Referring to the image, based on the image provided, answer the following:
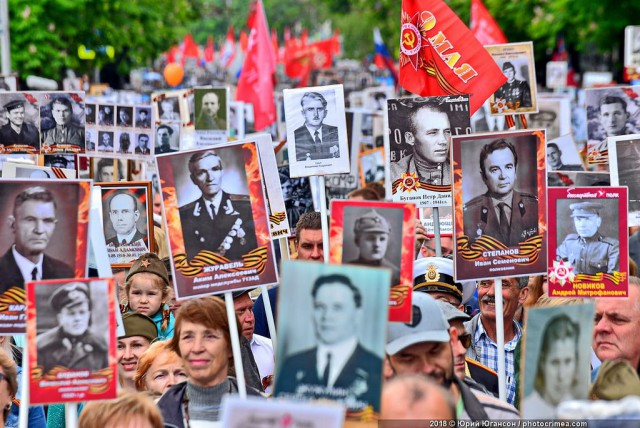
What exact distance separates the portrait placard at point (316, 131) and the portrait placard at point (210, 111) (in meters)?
5.90

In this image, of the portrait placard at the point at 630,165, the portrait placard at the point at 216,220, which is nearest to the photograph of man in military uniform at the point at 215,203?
the portrait placard at the point at 216,220

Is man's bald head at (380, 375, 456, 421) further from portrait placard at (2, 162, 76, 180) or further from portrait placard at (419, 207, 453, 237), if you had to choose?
portrait placard at (419, 207, 453, 237)

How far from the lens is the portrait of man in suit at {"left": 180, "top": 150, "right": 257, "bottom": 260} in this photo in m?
5.90

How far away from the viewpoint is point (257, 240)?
5961 mm

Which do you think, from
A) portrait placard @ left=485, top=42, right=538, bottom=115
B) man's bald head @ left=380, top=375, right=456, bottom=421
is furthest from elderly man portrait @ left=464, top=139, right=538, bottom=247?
portrait placard @ left=485, top=42, right=538, bottom=115

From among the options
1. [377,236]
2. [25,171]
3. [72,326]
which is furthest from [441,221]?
[72,326]

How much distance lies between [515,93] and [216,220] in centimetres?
517

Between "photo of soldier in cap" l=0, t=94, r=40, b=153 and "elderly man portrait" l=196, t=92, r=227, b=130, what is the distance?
4.53 m

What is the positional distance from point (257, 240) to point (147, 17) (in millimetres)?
33227

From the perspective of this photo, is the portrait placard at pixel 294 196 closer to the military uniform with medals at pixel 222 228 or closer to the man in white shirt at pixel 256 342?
the man in white shirt at pixel 256 342

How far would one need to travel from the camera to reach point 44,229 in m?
5.52

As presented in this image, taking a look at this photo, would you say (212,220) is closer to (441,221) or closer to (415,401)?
(415,401)

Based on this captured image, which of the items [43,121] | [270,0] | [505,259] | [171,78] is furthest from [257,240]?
[270,0]

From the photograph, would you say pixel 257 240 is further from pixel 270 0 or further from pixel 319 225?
pixel 270 0
